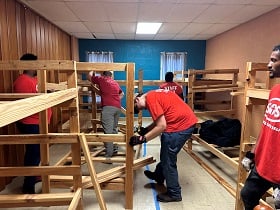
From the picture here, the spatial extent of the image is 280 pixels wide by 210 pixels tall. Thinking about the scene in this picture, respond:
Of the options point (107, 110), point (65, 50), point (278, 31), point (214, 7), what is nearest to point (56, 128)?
point (107, 110)

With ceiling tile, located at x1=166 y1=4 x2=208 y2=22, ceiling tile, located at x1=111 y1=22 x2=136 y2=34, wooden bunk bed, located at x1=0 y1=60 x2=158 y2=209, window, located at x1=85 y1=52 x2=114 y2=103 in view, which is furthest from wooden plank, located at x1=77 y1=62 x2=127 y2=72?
window, located at x1=85 y1=52 x2=114 y2=103

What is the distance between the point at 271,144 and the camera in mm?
1536

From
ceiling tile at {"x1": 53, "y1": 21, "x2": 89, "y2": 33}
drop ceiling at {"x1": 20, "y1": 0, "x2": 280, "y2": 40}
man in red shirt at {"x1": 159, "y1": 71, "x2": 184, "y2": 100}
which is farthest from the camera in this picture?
ceiling tile at {"x1": 53, "y1": 21, "x2": 89, "y2": 33}

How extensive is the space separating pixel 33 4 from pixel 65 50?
245cm

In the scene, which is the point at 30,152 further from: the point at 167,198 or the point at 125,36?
the point at 125,36

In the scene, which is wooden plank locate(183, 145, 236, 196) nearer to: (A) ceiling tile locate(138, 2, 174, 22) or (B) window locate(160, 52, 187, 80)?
(A) ceiling tile locate(138, 2, 174, 22)

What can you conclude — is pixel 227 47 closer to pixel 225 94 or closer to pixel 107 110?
pixel 225 94

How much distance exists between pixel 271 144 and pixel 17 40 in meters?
3.53

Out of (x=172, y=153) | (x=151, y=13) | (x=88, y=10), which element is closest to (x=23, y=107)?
(x=172, y=153)

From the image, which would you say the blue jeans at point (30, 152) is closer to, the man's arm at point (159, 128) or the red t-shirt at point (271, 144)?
the man's arm at point (159, 128)

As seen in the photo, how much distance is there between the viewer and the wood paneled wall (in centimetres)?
303

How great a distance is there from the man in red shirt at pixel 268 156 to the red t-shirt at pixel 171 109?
3.04 ft

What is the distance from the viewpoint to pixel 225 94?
611cm

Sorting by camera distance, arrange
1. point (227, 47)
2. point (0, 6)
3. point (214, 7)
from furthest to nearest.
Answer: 1. point (227, 47)
2. point (214, 7)
3. point (0, 6)
